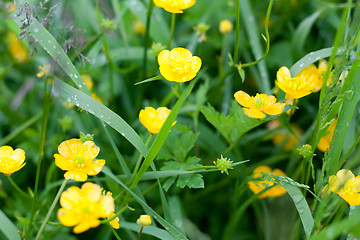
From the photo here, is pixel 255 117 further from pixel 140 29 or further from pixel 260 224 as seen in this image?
pixel 140 29

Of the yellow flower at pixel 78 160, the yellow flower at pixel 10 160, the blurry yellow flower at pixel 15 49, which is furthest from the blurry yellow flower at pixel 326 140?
the blurry yellow flower at pixel 15 49

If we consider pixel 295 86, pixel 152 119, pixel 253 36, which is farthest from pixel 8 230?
pixel 253 36

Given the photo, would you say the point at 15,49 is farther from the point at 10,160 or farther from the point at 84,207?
the point at 84,207

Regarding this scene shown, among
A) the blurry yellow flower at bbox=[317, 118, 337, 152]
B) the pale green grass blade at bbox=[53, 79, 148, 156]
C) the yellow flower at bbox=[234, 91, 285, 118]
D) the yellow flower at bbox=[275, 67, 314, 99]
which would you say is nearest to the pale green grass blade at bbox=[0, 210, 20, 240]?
the pale green grass blade at bbox=[53, 79, 148, 156]

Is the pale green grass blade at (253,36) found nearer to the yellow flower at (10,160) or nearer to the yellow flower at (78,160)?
the yellow flower at (78,160)

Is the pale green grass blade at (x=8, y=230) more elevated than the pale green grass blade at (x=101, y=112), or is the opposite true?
the pale green grass blade at (x=101, y=112)

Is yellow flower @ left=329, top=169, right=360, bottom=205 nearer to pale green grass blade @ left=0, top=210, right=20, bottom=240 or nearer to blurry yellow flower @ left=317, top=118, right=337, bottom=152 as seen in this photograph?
blurry yellow flower @ left=317, top=118, right=337, bottom=152
